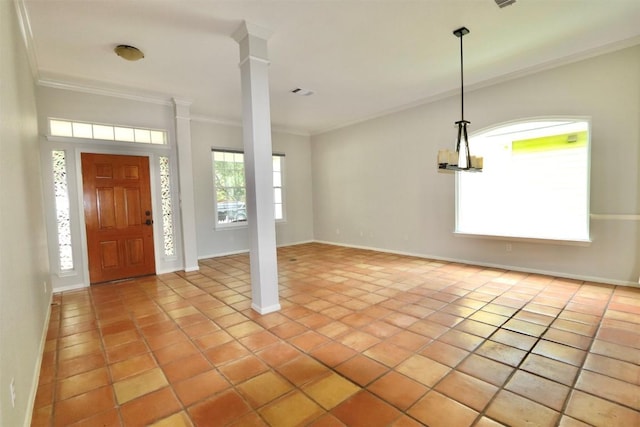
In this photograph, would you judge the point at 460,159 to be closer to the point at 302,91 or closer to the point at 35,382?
the point at 302,91

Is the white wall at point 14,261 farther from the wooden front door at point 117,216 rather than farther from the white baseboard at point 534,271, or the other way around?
the white baseboard at point 534,271

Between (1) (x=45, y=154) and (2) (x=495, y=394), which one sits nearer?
(2) (x=495, y=394)

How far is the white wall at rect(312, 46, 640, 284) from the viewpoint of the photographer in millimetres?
3635

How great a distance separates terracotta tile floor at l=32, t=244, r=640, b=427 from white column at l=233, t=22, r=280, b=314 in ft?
1.33

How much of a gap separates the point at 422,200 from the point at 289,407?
4.66 meters

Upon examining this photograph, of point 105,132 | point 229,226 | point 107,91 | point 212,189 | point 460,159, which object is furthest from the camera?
point 229,226

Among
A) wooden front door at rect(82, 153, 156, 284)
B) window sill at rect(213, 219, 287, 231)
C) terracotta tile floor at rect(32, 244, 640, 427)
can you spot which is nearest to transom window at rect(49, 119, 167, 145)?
wooden front door at rect(82, 153, 156, 284)

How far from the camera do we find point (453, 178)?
16.9 ft

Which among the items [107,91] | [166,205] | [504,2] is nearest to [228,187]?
[166,205]

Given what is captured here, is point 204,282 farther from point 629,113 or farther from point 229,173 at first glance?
point 629,113

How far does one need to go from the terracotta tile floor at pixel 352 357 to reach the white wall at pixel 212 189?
2.37 meters

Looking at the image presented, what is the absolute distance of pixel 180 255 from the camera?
5289 millimetres

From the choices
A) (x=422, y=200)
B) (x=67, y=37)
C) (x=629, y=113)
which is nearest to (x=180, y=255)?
(x=67, y=37)

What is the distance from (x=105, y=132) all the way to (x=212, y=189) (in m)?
2.17
